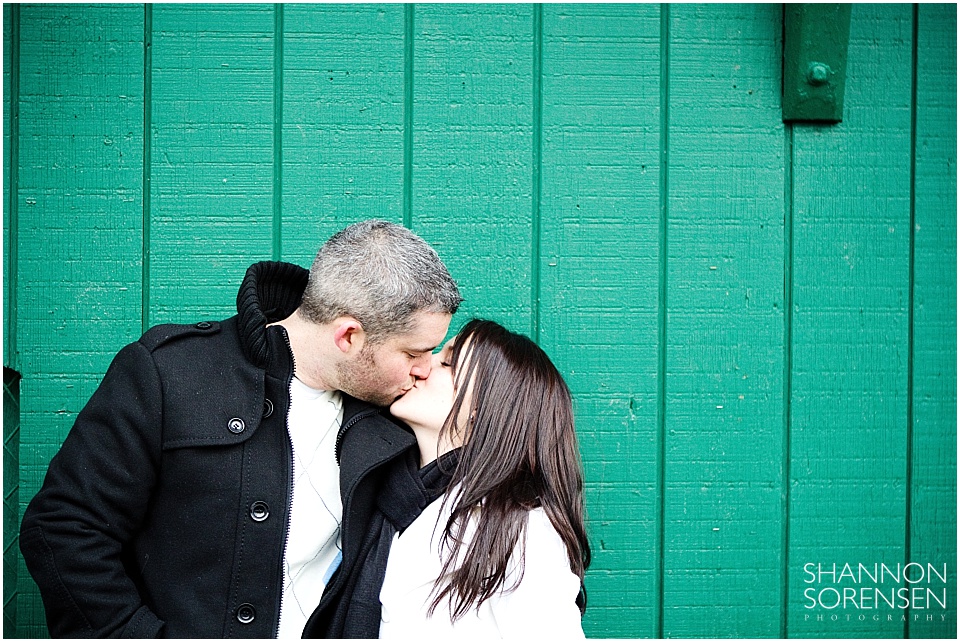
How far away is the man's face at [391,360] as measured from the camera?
5.00 feet

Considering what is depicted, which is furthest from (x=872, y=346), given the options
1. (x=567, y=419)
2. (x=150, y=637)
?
(x=150, y=637)

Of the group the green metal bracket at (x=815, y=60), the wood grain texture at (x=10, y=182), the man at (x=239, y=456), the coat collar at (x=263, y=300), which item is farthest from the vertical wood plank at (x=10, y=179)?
the green metal bracket at (x=815, y=60)

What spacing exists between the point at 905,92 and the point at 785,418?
2.48 feet

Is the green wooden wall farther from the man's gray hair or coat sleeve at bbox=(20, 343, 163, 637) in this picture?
coat sleeve at bbox=(20, 343, 163, 637)

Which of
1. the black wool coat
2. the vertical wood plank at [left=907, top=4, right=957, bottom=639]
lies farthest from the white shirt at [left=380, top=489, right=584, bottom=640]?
the vertical wood plank at [left=907, top=4, right=957, bottom=639]

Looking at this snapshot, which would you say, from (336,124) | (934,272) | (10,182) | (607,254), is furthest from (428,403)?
(934,272)

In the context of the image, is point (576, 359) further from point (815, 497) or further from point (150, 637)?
point (150, 637)

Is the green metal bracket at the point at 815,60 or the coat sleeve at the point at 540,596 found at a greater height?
the green metal bracket at the point at 815,60

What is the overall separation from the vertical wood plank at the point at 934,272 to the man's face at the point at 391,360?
1.09 meters

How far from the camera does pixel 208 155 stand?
1.85m

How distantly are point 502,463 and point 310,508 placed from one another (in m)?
0.34

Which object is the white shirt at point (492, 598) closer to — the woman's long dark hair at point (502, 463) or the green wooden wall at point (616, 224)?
the woman's long dark hair at point (502, 463)

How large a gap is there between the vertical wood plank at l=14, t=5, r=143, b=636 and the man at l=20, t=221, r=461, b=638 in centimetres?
38

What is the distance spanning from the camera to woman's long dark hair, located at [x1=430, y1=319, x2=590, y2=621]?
1.48 meters
